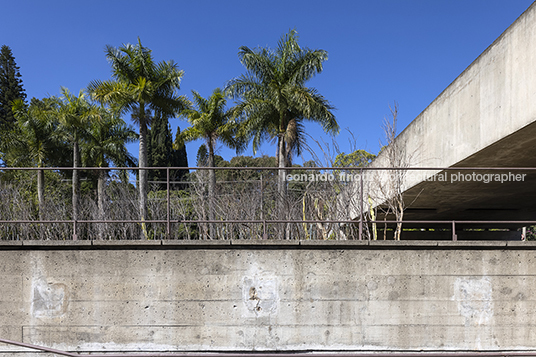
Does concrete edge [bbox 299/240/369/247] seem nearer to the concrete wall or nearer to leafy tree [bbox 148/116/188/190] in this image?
the concrete wall

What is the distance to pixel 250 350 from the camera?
16.6 ft

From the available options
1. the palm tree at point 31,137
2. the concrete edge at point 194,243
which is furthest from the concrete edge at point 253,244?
the palm tree at point 31,137

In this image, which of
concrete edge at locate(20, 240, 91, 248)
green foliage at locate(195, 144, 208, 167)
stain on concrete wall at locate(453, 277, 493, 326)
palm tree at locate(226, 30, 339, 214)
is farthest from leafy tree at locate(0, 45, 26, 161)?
stain on concrete wall at locate(453, 277, 493, 326)

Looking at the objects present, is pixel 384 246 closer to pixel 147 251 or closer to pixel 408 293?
pixel 408 293

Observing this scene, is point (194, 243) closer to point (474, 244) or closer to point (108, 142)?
point (474, 244)

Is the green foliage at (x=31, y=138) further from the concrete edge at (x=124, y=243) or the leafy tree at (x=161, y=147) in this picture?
the concrete edge at (x=124, y=243)

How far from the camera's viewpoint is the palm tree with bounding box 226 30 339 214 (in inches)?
725

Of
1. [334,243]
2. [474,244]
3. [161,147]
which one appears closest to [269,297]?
[334,243]

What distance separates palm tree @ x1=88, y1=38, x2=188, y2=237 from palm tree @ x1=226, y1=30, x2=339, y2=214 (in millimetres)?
3111

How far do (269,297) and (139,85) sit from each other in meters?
15.3

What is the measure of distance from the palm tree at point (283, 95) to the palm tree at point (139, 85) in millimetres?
3111

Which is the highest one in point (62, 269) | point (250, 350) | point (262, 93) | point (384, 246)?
point (262, 93)

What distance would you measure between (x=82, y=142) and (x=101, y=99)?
9.68 m

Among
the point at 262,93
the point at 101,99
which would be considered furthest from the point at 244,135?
the point at 101,99
